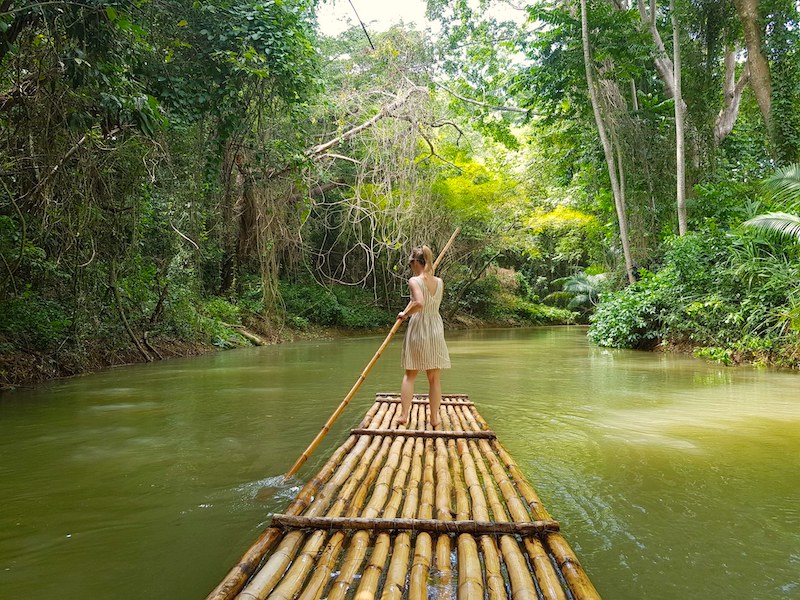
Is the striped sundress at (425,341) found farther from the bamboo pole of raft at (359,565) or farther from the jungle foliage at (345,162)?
the jungle foliage at (345,162)

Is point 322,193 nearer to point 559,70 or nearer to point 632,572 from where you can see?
point 559,70

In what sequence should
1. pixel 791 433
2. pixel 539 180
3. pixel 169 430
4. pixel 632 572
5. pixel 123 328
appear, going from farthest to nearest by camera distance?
pixel 539 180 < pixel 123 328 < pixel 169 430 < pixel 791 433 < pixel 632 572

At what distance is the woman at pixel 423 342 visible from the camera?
3984mm

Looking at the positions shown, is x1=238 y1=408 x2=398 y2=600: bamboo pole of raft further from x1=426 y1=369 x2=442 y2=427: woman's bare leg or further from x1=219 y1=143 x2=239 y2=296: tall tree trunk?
x1=219 y1=143 x2=239 y2=296: tall tree trunk

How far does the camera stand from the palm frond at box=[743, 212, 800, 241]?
24.2 feet

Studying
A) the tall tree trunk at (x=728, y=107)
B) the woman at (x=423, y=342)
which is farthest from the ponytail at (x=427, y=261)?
the tall tree trunk at (x=728, y=107)

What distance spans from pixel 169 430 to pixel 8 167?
2.95 meters

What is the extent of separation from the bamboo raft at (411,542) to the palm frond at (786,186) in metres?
7.50

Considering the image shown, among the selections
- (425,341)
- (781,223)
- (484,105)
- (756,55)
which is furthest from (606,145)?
(425,341)

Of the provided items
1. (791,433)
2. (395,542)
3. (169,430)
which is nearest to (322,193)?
(169,430)

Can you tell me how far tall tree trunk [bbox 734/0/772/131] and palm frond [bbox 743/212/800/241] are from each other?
297 cm

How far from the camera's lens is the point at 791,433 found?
3.98m

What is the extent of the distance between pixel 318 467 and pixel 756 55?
1063 cm

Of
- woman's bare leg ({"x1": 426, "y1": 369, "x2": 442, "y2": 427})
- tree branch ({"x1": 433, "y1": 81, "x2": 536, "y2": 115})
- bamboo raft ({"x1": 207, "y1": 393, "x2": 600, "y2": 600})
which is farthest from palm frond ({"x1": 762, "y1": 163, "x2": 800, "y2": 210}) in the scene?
bamboo raft ({"x1": 207, "y1": 393, "x2": 600, "y2": 600})
